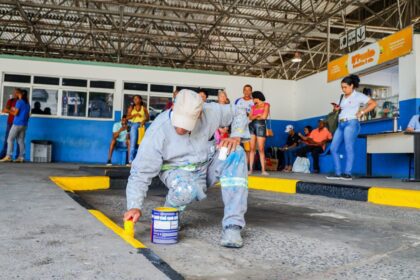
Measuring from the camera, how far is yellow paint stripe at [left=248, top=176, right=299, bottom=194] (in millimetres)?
5385

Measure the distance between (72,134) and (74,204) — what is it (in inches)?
369

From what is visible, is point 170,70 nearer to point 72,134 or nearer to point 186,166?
point 72,134

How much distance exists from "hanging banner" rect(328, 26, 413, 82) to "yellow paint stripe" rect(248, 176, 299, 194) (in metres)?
3.87

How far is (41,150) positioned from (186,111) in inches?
397

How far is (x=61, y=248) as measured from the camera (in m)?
1.74

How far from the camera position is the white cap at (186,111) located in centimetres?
207

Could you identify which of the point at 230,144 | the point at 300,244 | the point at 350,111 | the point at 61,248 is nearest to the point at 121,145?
the point at 350,111

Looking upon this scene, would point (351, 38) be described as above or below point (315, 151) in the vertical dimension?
above

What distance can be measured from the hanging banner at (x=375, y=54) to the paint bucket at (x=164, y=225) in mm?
6737

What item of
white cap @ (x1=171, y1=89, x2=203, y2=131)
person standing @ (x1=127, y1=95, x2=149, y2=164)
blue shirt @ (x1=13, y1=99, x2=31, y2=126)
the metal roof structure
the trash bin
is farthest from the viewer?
the metal roof structure

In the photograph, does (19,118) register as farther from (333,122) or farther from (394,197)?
(394,197)

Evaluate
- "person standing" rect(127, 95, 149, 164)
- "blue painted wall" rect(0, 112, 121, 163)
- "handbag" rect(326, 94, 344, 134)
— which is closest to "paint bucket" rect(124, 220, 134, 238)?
"person standing" rect(127, 95, 149, 164)

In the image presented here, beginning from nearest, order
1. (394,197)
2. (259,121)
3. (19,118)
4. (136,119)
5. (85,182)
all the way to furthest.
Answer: (394,197) < (85,182) < (259,121) < (136,119) < (19,118)

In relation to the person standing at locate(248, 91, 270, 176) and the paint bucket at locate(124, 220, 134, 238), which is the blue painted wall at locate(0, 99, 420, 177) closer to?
the person standing at locate(248, 91, 270, 176)
